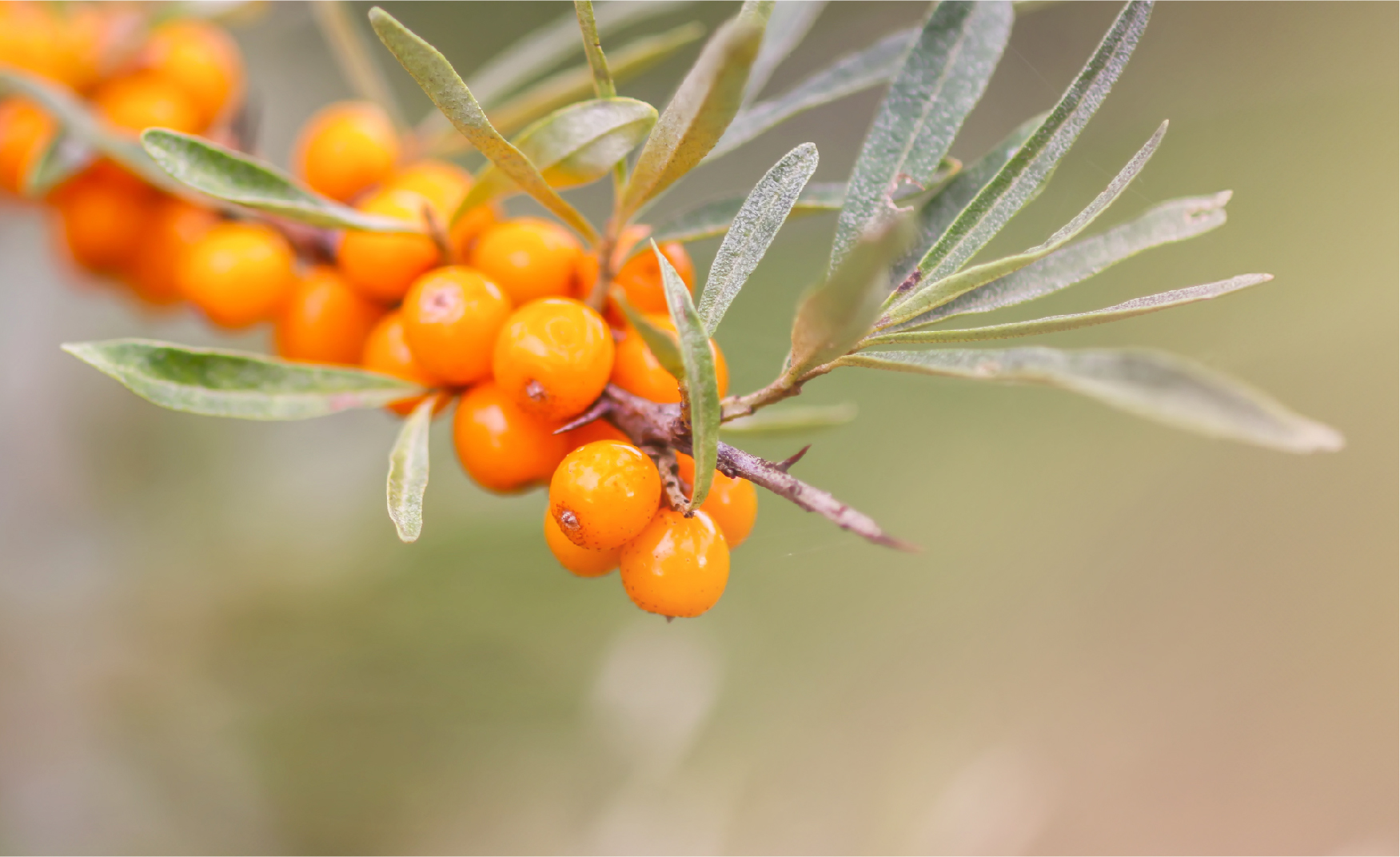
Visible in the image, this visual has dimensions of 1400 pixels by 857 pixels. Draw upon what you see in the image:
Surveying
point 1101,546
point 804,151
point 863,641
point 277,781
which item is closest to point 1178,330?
point 1101,546

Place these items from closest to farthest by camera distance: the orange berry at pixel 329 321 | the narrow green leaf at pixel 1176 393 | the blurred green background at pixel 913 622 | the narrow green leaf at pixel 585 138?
the narrow green leaf at pixel 1176 393 → the narrow green leaf at pixel 585 138 → the orange berry at pixel 329 321 → the blurred green background at pixel 913 622

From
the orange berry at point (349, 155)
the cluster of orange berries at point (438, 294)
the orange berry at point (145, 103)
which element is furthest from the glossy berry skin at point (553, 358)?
the orange berry at point (145, 103)

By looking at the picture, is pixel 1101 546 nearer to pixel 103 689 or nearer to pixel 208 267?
pixel 208 267

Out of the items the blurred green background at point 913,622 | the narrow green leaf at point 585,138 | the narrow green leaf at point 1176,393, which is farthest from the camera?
the blurred green background at point 913,622

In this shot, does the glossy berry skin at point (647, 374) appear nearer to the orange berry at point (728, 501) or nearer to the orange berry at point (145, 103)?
the orange berry at point (728, 501)

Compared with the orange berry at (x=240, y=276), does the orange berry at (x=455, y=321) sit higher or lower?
lower

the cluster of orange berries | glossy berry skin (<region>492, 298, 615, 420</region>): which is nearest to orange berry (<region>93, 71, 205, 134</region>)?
the cluster of orange berries

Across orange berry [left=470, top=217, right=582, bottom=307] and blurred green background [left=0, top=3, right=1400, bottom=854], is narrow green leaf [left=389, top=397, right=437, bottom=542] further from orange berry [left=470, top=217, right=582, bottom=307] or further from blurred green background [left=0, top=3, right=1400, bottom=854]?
blurred green background [left=0, top=3, right=1400, bottom=854]
